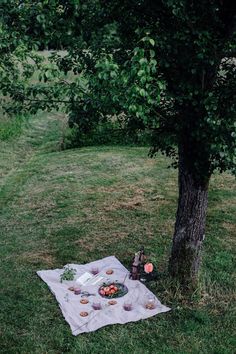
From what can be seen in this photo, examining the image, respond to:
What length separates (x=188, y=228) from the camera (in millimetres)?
8555

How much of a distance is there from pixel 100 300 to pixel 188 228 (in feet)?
6.90

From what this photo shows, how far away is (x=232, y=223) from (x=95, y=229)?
363cm

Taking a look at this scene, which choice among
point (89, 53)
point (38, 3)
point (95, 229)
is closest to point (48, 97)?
point (89, 53)

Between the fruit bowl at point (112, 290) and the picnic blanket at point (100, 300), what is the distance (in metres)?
0.08

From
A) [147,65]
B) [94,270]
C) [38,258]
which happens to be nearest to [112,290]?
[94,270]

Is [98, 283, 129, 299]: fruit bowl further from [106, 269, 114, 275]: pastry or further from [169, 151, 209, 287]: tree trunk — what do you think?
[169, 151, 209, 287]: tree trunk

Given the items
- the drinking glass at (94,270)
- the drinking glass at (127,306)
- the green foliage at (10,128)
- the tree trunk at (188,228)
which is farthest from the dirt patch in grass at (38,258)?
the green foliage at (10,128)

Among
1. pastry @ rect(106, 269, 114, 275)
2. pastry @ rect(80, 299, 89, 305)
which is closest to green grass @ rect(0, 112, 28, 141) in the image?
pastry @ rect(106, 269, 114, 275)

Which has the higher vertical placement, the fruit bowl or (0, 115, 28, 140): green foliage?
(0, 115, 28, 140): green foliage

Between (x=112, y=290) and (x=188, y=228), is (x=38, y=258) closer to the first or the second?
(x=112, y=290)

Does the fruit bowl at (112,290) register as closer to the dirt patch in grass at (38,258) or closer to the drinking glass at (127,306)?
the drinking glass at (127,306)

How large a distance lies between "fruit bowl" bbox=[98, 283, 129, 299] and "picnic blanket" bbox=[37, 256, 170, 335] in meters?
0.08

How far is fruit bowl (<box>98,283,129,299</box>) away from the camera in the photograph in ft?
28.7

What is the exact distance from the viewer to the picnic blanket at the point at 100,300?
7961 millimetres
